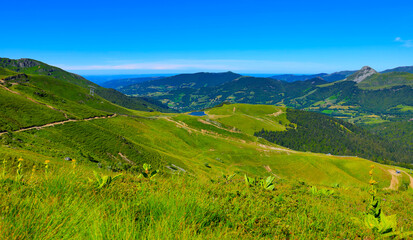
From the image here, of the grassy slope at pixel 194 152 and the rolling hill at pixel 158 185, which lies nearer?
the rolling hill at pixel 158 185

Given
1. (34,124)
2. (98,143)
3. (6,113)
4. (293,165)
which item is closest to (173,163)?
(98,143)

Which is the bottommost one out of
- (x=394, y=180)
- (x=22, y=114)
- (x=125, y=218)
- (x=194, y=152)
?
(x=394, y=180)

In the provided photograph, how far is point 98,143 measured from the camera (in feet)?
193

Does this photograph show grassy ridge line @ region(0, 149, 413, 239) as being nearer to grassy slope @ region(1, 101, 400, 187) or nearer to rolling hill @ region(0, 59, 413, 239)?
rolling hill @ region(0, 59, 413, 239)

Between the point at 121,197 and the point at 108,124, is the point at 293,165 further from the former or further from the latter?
the point at 121,197

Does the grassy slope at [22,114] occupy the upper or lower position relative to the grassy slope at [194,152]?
Result: upper

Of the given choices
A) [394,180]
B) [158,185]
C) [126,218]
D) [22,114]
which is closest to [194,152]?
[22,114]

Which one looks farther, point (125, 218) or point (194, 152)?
point (194, 152)

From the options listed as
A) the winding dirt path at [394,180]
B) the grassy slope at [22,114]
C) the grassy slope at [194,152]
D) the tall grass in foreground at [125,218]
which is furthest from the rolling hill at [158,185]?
the winding dirt path at [394,180]

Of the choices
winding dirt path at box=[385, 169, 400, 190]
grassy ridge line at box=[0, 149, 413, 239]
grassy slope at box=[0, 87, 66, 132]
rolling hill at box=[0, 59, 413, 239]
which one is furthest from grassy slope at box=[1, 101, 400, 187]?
grassy ridge line at box=[0, 149, 413, 239]

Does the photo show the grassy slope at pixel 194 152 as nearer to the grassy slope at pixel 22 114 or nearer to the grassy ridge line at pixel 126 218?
the grassy slope at pixel 22 114

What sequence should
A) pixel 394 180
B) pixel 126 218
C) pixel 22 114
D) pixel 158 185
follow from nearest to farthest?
1. pixel 126 218
2. pixel 158 185
3. pixel 22 114
4. pixel 394 180

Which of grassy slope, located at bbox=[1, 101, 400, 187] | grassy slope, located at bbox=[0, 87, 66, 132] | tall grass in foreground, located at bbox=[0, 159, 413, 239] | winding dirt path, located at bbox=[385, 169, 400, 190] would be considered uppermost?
tall grass in foreground, located at bbox=[0, 159, 413, 239]

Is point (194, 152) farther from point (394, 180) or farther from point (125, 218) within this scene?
point (125, 218)
